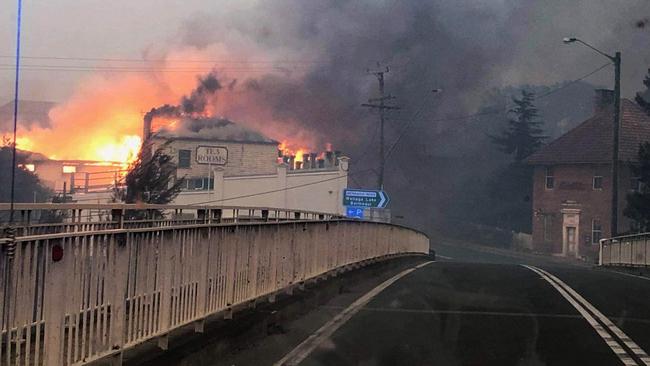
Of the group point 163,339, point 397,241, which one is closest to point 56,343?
point 163,339

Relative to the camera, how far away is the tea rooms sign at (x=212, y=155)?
4481 centimetres

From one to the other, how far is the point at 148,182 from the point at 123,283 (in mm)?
18082

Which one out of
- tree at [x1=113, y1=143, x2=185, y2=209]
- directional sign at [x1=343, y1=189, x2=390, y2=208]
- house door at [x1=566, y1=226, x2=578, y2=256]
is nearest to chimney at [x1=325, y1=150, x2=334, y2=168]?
directional sign at [x1=343, y1=189, x2=390, y2=208]

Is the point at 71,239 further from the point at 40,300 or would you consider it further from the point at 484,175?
the point at 484,175

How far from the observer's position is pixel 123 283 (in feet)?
17.7

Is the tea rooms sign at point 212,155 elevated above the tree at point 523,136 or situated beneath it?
situated beneath

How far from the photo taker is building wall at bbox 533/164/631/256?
2185 inches

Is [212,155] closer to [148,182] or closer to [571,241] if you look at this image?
[148,182]

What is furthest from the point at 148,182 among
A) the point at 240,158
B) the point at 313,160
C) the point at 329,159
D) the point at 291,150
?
the point at 291,150

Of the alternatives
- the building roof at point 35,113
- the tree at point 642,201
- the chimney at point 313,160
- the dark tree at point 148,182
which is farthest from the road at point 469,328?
the chimney at point 313,160

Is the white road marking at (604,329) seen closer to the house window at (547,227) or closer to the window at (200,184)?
the window at (200,184)

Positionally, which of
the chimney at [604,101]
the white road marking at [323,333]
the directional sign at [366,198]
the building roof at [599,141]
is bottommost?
the white road marking at [323,333]

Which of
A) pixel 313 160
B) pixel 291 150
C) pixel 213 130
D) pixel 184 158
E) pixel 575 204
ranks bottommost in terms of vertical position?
pixel 575 204

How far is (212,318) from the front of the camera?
7.25 m
